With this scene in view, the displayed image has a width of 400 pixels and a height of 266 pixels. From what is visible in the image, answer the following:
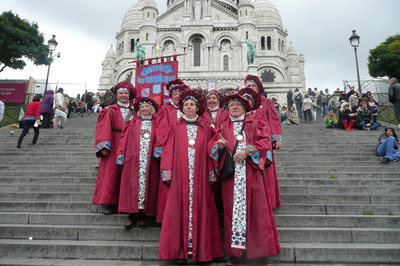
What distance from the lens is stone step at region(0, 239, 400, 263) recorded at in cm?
360

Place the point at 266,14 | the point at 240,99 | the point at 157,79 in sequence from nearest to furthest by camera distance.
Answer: the point at 240,99, the point at 157,79, the point at 266,14

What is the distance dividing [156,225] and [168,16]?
37.3 meters

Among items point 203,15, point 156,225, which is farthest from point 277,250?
point 203,15

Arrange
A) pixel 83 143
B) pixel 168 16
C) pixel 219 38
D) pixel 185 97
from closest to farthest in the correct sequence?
pixel 185 97 < pixel 83 143 < pixel 219 38 < pixel 168 16

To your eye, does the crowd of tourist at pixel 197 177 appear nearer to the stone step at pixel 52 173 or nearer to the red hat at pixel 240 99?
the red hat at pixel 240 99

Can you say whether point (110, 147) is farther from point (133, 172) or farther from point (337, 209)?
point (337, 209)

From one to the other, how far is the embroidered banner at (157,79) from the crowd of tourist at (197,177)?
3680mm

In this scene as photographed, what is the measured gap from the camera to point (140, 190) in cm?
411

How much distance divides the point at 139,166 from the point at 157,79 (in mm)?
4474

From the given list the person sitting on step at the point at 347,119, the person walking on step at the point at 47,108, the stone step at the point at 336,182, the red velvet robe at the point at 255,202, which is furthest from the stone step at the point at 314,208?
the person sitting on step at the point at 347,119

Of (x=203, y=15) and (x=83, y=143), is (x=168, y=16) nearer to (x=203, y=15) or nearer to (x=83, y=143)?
(x=203, y=15)

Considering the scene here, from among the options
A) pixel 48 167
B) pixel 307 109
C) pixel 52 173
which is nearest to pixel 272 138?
pixel 52 173

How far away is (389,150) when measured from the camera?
24.0ft

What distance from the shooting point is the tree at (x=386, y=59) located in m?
30.0
